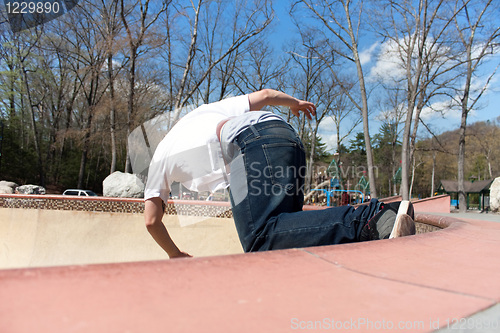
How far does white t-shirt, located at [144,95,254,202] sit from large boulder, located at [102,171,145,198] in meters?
7.95

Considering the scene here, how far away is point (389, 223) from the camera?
1267 mm

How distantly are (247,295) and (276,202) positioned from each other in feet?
2.40

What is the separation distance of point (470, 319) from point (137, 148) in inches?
75.6

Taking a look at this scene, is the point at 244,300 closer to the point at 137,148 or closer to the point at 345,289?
the point at 345,289

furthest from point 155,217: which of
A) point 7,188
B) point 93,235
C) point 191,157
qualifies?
point 7,188

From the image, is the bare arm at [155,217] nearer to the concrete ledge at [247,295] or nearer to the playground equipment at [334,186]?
the concrete ledge at [247,295]

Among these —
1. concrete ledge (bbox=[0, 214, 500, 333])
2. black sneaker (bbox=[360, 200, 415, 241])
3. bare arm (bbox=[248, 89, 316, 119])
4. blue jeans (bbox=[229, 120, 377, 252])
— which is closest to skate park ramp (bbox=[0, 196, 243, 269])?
bare arm (bbox=[248, 89, 316, 119])

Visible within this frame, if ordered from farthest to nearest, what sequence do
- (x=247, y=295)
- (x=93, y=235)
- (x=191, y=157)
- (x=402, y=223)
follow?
(x=93, y=235)
(x=191, y=157)
(x=402, y=223)
(x=247, y=295)

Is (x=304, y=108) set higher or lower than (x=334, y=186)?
higher

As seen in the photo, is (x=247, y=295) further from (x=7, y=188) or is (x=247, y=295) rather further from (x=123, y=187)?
(x=7, y=188)

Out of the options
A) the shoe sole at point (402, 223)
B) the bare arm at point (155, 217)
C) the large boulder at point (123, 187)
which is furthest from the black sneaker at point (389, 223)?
the large boulder at point (123, 187)

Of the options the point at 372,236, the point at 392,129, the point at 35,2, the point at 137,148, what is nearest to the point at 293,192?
the point at 372,236

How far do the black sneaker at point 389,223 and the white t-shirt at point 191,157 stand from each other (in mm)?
698

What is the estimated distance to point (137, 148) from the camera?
6.81 ft
